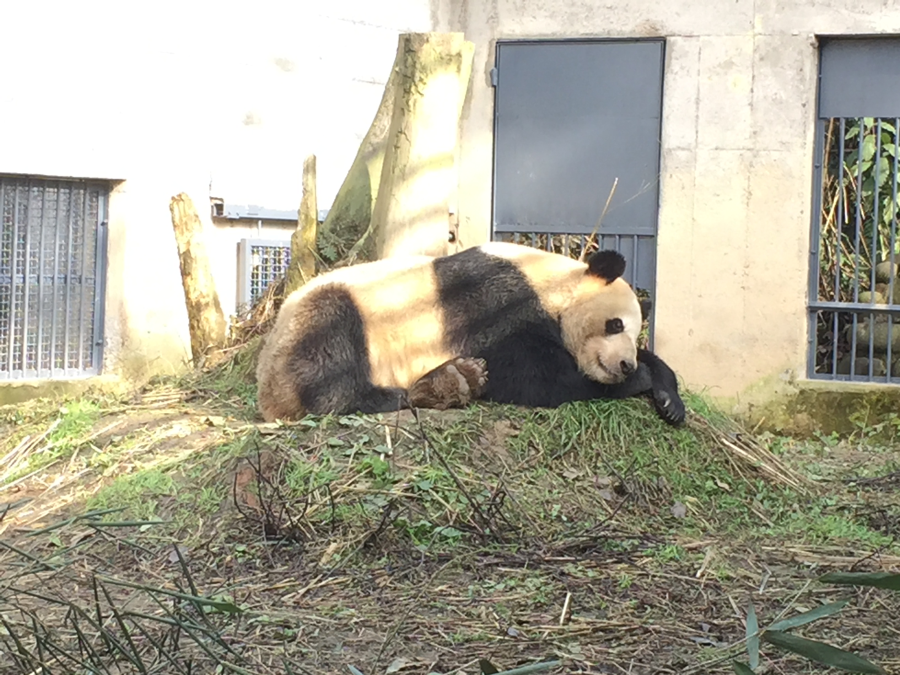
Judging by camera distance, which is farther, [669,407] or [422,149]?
[422,149]

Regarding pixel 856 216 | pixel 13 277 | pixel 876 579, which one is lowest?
pixel 876 579

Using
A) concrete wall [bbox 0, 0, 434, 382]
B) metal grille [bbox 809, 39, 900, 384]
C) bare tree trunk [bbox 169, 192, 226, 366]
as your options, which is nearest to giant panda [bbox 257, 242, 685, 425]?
bare tree trunk [bbox 169, 192, 226, 366]

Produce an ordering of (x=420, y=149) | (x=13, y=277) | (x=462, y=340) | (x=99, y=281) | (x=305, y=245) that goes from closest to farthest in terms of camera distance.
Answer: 1. (x=462, y=340)
2. (x=420, y=149)
3. (x=305, y=245)
4. (x=13, y=277)
5. (x=99, y=281)

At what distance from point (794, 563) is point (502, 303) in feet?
7.38

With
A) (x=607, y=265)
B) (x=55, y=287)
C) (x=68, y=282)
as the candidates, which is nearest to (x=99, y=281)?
(x=68, y=282)

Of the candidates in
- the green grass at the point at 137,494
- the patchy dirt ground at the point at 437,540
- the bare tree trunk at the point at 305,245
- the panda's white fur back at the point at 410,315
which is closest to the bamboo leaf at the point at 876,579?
the patchy dirt ground at the point at 437,540

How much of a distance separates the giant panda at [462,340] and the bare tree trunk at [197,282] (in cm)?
179

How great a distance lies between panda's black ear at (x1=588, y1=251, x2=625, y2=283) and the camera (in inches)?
240

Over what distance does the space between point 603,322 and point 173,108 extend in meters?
5.00

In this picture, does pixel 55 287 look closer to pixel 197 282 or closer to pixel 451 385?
pixel 197 282

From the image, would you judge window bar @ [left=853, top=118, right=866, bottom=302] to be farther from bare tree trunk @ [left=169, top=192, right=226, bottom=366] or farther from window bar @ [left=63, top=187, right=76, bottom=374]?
window bar @ [left=63, top=187, right=76, bottom=374]

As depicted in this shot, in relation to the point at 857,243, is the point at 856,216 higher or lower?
higher

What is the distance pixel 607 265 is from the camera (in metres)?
6.11

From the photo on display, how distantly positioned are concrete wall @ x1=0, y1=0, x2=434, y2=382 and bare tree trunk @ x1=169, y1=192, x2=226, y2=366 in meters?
1.49
